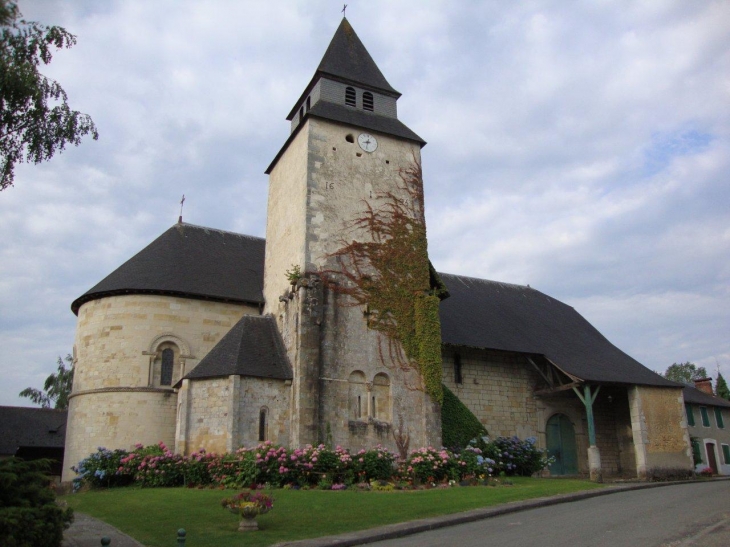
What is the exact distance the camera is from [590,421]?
21.6 m

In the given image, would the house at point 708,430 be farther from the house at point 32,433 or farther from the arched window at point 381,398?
the house at point 32,433

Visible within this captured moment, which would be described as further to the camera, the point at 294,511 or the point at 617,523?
the point at 294,511

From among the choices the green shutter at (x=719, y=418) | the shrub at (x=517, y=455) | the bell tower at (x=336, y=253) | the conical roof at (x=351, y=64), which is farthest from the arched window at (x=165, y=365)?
the green shutter at (x=719, y=418)

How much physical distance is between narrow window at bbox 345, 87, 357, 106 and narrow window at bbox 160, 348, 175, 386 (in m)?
10.8

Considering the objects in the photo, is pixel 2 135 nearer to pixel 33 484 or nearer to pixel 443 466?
pixel 33 484

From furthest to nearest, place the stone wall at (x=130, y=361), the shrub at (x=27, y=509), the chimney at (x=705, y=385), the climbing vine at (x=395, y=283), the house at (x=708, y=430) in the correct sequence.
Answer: the chimney at (x=705, y=385) < the house at (x=708, y=430) < the stone wall at (x=130, y=361) < the climbing vine at (x=395, y=283) < the shrub at (x=27, y=509)

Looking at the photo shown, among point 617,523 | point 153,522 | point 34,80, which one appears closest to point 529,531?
point 617,523

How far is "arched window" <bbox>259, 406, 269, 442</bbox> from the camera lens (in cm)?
1823

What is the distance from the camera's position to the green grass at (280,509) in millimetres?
10516

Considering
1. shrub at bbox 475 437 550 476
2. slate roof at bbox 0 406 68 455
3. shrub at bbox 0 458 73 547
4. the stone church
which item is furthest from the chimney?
shrub at bbox 0 458 73 547

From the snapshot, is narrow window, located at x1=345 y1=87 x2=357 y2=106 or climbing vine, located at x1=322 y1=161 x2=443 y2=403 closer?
climbing vine, located at x1=322 y1=161 x2=443 y2=403

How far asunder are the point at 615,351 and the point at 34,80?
23.5 metres

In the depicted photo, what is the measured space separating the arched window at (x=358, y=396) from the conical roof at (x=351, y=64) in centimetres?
1119

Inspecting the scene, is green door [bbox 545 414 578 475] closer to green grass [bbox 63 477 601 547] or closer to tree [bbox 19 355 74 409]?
green grass [bbox 63 477 601 547]
